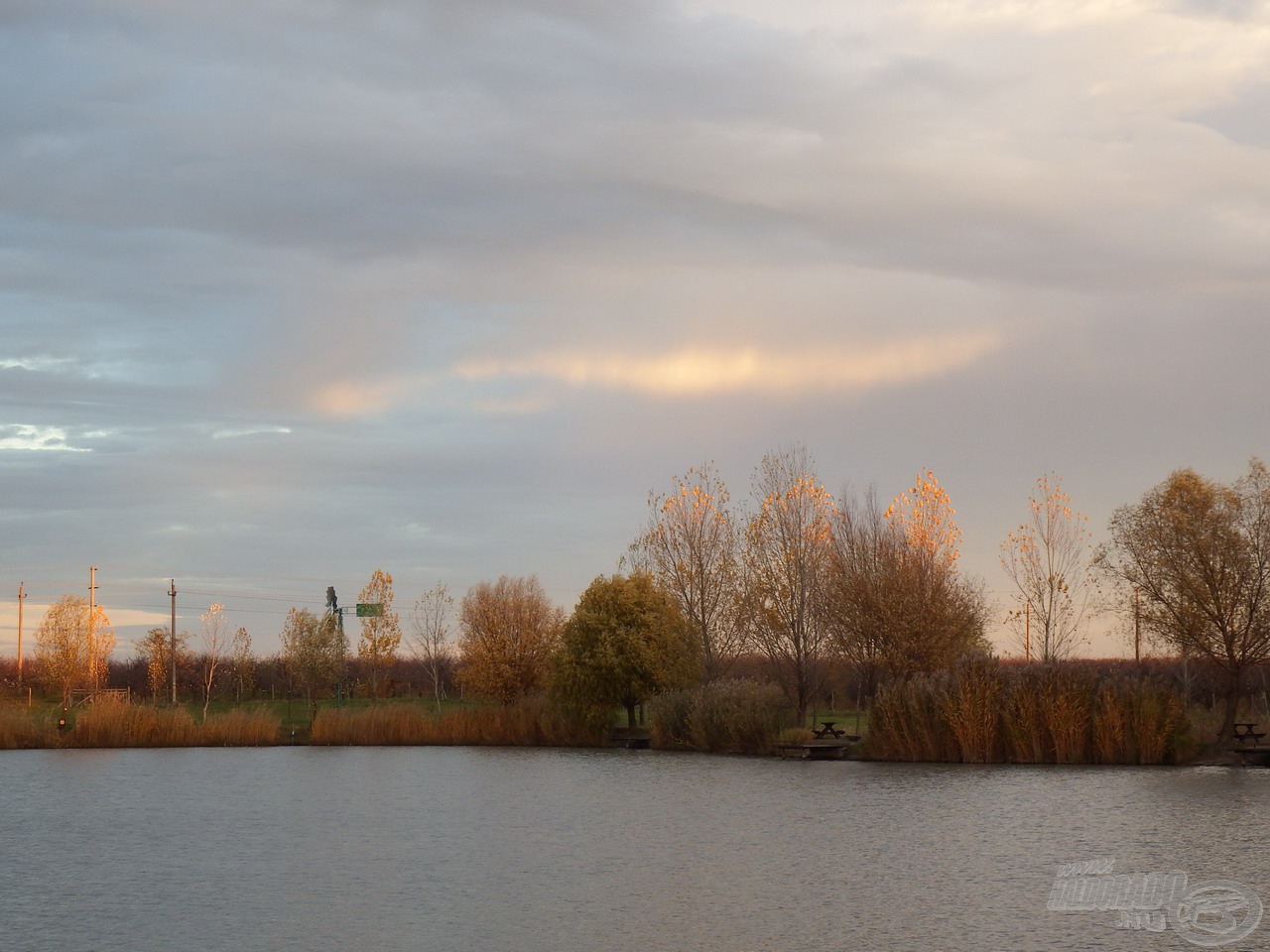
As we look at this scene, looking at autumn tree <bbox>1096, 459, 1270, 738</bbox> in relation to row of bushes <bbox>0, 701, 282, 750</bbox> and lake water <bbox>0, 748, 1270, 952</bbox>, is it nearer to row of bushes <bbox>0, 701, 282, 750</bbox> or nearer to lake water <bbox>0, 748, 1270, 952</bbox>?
lake water <bbox>0, 748, 1270, 952</bbox>

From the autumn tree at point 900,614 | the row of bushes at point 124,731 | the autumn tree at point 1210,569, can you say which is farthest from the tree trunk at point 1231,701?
the row of bushes at point 124,731

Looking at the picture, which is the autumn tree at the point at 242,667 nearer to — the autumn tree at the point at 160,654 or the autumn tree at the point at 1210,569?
the autumn tree at the point at 160,654

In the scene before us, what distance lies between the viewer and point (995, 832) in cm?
2380

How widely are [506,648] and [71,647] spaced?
3603cm

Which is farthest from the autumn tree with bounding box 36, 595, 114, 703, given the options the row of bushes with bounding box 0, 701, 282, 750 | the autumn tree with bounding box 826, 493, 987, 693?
the autumn tree with bounding box 826, 493, 987, 693

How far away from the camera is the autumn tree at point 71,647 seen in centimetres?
8338

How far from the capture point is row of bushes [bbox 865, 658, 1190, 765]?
124 ft

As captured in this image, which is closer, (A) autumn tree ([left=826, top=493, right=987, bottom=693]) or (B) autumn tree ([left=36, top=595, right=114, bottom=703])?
(A) autumn tree ([left=826, top=493, right=987, bottom=693])

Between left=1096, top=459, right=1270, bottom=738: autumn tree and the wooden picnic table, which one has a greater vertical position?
left=1096, top=459, right=1270, bottom=738: autumn tree

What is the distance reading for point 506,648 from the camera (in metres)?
65.8

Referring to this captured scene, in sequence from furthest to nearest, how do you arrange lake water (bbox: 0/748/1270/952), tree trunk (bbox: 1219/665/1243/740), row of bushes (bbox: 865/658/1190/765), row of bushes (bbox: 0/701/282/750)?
row of bushes (bbox: 0/701/282/750)
tree trunk (bbox: 1219/665/1243/740)
row of bushes (bbox: 865/658/1190/765)
lake water (bbox: 0/748/1270/952)

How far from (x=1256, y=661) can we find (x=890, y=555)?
1408 centimetres

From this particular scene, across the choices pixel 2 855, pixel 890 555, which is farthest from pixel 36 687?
pixel 2 855

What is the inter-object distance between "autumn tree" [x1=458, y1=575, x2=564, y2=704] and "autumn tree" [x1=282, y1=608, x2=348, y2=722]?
9.46 m
